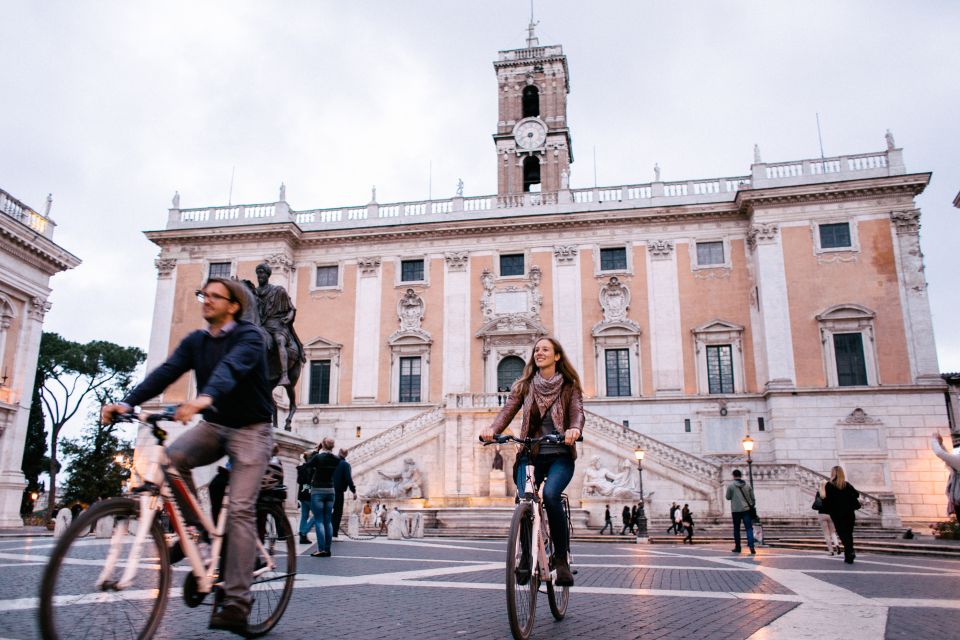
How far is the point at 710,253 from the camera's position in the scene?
32594 millimetres

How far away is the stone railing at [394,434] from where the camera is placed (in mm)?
28109

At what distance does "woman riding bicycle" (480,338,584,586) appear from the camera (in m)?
4.55

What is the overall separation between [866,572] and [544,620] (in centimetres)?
638

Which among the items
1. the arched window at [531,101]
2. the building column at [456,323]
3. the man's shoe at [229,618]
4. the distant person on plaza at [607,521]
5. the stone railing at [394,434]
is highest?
the arched window at [531,101]

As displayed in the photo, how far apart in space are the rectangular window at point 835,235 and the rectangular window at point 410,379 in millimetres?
18689

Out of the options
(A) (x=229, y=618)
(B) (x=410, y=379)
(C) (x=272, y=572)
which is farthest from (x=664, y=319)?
(A) (x=229, y=618)

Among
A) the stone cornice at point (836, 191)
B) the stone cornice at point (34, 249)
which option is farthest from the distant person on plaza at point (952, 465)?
the stone cornice at point (34, 249)

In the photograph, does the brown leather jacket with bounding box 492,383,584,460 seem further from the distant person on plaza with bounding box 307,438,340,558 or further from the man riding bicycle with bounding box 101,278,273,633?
the distant person on plaza with bounding box 307,438,340,558

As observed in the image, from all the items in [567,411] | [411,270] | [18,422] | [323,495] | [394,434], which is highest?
[411,270]

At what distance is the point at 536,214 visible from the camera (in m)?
34.0

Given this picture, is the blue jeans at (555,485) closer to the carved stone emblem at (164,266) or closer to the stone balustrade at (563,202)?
the stone balustrade at (563,202)

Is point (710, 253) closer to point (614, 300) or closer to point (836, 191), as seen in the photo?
point (614, 300)

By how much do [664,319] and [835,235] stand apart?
803 cm

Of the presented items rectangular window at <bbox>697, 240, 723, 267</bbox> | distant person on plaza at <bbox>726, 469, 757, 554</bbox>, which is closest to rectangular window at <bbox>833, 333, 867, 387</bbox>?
rectangular window at <bbox>697, 240, 723, 267</bbox>
